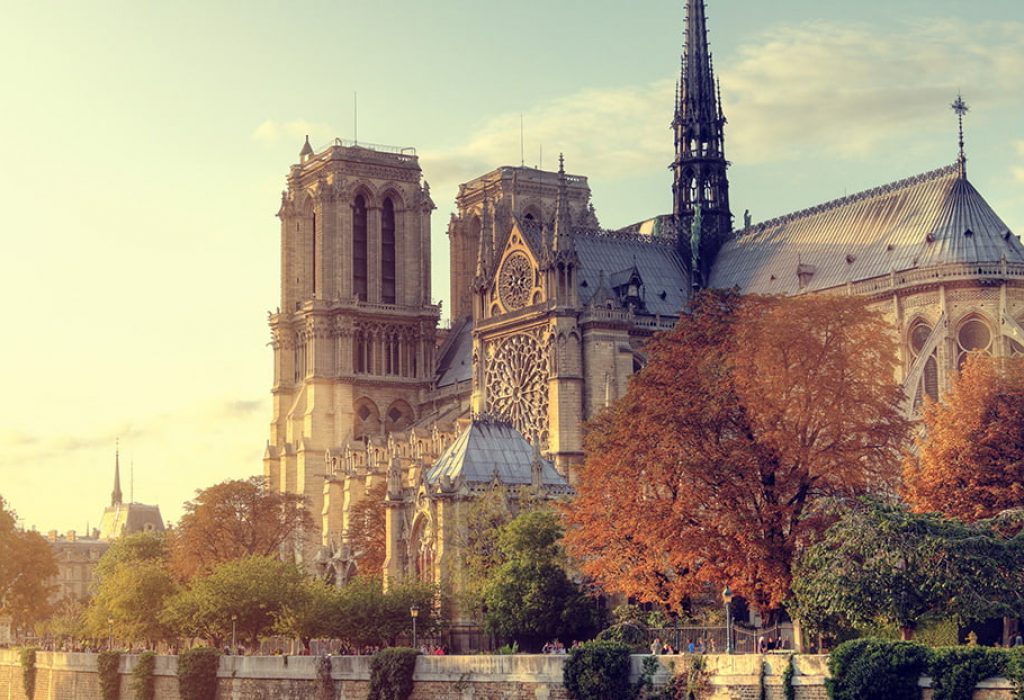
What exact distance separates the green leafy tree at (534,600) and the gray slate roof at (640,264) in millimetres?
40689

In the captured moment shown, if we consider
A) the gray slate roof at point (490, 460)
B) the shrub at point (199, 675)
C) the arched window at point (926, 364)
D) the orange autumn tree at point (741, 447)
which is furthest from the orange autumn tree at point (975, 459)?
the shrub at point (199, 675)

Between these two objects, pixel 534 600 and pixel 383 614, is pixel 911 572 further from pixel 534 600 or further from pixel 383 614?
pixel 383 614

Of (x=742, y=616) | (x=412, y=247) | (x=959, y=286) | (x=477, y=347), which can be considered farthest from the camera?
(x=412, y=247)

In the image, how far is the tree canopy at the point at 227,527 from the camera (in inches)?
3888

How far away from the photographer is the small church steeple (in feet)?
401

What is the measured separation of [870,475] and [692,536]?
660 centimetres

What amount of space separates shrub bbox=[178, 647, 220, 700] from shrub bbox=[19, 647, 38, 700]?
22.5m

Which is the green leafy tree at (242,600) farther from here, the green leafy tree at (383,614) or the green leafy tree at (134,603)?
the green leafy tree at (134,603)

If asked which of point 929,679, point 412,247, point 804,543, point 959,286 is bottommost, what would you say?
point 929,679

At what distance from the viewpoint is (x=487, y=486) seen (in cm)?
7612

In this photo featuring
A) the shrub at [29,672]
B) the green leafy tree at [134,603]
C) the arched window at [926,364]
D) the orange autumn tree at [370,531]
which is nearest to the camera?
the green leafy tree at [134,603]

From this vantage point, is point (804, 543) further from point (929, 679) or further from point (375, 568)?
point (375, 568)

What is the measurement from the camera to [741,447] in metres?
62.8

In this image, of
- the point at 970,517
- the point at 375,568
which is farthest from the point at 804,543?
the point at 375,568
